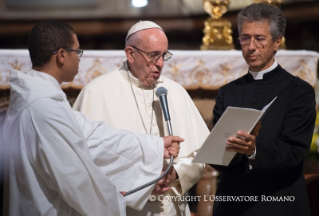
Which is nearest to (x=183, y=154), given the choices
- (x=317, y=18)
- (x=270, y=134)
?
(x=270, y=134)

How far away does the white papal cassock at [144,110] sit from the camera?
4047 millimetres

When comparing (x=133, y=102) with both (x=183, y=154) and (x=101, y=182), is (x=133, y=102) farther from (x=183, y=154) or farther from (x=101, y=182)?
(x=101, y=182)

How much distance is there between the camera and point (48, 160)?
301cm

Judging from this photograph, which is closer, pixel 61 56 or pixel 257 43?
pixel 61 56

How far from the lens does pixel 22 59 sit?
5168 mm

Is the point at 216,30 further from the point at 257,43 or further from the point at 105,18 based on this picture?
the point at 105,18

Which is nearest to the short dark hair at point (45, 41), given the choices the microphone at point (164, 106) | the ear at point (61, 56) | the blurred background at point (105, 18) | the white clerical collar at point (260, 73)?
the ear at point (61, 56)

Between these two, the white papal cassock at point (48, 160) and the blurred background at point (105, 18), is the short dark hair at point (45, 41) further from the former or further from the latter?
the blurred background at point (105, 18)

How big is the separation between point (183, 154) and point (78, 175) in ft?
3.78

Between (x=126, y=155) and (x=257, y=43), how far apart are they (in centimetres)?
112

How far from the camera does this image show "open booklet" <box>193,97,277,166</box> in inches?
126

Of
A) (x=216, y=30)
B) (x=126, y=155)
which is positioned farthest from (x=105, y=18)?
(x=126, y=155)

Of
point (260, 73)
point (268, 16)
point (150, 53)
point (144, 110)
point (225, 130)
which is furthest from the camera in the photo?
point (144, 110)

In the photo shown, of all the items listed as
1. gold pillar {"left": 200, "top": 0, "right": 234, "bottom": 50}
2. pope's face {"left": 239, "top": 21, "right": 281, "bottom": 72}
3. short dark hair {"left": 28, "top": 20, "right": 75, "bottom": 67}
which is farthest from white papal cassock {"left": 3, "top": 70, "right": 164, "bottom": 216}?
gold pillar {"left": 200, "top": 0, "right": 234, "bottom": 50}
